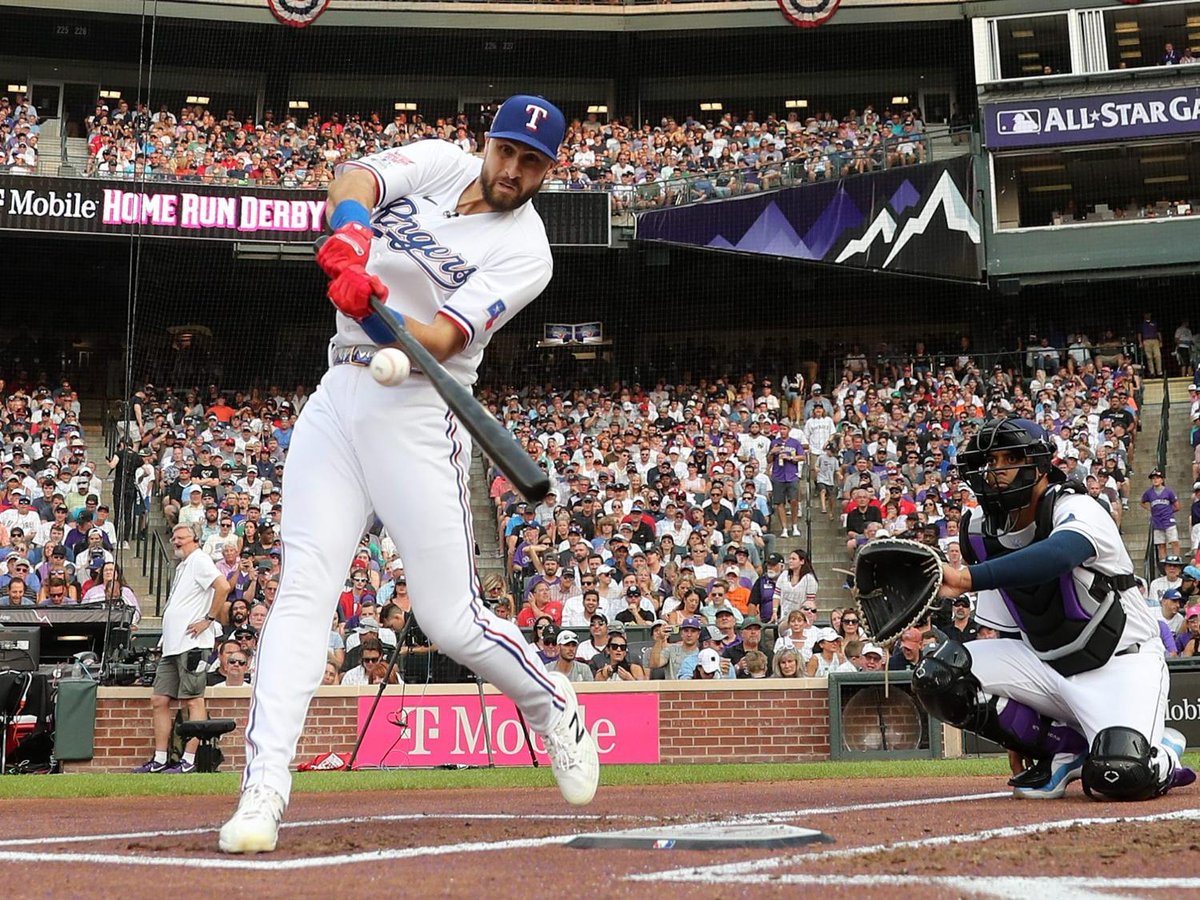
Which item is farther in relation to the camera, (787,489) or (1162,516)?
(787,489)

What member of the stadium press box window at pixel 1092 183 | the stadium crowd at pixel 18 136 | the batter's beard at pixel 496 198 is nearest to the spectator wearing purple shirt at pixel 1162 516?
the stadium press box window at pixel 1092 183

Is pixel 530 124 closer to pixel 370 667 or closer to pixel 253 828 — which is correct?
pixel 253 828

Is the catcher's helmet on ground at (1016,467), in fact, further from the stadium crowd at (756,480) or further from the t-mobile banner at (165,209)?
the t-mobile banner at (165,209)

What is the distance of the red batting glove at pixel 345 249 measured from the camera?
3830 mm

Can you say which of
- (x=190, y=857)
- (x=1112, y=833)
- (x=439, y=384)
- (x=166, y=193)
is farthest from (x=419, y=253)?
(x=166, y=193)

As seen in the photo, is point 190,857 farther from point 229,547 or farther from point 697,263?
point 697,263

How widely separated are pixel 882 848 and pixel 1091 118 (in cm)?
2300

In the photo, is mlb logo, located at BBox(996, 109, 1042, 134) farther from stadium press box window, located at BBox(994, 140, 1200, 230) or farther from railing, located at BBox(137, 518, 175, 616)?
railing, located at BBox(137, 518, 175, 616)

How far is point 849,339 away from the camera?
2614 cm

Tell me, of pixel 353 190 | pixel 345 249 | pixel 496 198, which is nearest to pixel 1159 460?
pixel 496 198

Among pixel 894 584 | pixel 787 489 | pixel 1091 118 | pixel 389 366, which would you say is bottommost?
pixel 894 584

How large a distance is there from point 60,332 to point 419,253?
2396 cm

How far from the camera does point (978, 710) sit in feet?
16.9

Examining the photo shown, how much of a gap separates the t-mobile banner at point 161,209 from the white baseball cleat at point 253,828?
2025 centimetres
